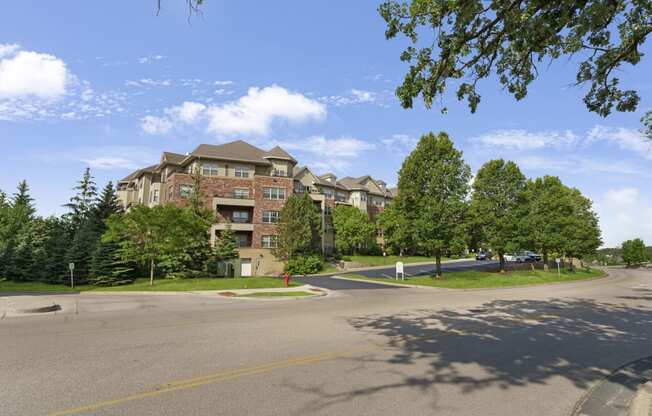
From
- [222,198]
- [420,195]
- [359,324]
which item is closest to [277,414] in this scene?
[359,324]

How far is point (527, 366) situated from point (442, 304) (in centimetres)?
1015

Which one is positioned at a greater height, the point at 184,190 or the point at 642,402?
the point at 184,190

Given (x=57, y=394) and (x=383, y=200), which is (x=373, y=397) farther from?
(x=383, y=200)

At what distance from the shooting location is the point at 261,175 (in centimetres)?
4519

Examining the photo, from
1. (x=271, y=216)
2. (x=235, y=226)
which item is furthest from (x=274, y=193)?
(x=235, y=226)

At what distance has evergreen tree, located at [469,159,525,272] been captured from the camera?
38.6m

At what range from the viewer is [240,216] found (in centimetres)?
4438

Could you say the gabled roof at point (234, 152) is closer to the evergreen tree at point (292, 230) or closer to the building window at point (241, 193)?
the building window at point (241, 193)

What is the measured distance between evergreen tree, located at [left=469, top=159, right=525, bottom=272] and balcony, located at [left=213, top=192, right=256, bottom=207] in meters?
24.3

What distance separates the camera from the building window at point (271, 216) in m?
43.5

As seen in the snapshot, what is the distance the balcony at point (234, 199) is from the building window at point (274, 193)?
5.52 feet

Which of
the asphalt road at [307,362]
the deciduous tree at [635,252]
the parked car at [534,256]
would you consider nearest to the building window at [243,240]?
the asphalt road at [307,362]

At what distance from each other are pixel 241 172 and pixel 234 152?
2.82 metres

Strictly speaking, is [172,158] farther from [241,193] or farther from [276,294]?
[276,294]
